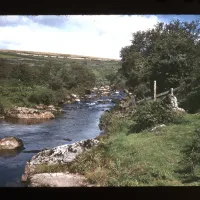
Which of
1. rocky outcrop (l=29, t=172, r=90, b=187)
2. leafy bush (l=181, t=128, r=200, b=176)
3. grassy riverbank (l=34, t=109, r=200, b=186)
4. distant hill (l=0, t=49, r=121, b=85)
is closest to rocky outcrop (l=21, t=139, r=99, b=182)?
grassy riverbank (l=34, t=109, r=200, b=186)

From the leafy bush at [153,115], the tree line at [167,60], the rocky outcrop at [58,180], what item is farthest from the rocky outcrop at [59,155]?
the tree line at [167,60]

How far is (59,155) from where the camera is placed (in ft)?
21.2

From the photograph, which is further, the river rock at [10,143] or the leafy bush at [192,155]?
the river rock at [10,143]

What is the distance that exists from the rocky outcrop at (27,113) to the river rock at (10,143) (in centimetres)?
53

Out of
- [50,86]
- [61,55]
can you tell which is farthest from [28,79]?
[61,55]

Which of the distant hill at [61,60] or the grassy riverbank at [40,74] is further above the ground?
the distant hill at [61,60]

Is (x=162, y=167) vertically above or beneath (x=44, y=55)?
beneath

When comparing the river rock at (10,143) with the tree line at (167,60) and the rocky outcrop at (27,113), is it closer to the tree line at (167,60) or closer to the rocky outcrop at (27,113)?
the rocky outcrop at (27,113)

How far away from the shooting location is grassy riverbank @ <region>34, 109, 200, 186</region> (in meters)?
5.35

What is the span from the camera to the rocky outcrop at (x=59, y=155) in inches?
249

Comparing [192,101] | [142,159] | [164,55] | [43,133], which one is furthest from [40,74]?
[192,101]
